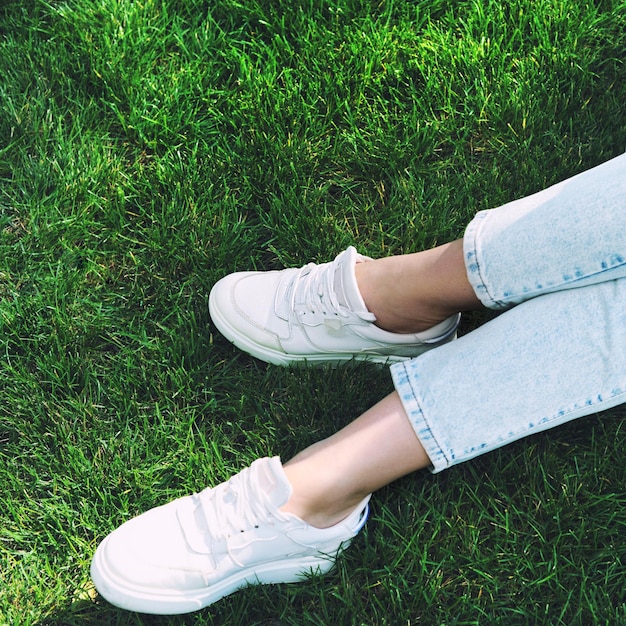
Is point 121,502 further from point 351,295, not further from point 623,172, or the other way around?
point 623,172

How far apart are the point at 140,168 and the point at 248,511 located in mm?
907

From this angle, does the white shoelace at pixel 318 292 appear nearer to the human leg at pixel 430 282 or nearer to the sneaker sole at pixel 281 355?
the human leg at pixel 430 282

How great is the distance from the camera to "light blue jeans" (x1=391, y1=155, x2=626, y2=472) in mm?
1201

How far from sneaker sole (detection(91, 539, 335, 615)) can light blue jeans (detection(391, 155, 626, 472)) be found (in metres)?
0.37

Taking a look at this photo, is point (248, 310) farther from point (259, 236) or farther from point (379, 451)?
point (379, 451)

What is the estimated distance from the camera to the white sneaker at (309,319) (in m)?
1.53

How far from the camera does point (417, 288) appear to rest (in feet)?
4.70

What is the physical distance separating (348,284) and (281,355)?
10.3 inches

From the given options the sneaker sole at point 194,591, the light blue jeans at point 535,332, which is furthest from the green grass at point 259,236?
the light blue jeans at point 535,332

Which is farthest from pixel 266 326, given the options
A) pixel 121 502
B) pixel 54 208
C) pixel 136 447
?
pixel 54 208

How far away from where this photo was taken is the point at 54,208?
5.84ft

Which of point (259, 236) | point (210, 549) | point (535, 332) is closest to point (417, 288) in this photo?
point (535, 332)

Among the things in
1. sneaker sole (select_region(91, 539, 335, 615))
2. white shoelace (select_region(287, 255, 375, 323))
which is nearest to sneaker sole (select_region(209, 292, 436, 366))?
white shoelace (select_region(287, 255, 375, 323))

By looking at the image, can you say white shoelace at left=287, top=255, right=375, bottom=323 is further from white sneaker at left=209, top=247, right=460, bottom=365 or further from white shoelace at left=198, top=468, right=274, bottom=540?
white shoelace at left=198, top=468, right=274, bottom=540
